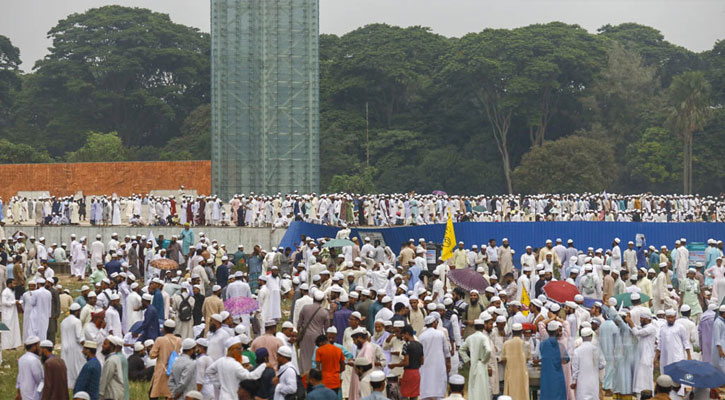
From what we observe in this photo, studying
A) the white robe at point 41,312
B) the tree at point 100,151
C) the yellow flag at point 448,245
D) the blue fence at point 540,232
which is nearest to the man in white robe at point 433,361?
the white robe at point 41,312

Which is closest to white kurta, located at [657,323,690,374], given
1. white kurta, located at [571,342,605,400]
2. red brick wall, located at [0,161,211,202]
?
white kurta, located at [571,342,605,400]

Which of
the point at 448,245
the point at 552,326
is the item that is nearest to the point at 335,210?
the point at 448,245

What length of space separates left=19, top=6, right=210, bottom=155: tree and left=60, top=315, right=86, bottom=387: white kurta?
5358cm

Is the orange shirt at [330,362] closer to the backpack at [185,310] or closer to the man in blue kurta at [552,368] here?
the man in blue kurta at [552,368]

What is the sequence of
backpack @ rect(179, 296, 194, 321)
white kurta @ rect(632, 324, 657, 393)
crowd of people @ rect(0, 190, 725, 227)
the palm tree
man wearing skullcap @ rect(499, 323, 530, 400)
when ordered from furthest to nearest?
the palm tree, crowd of people @ rect(0, 190, 725, 227), backpack @ rect(179, 296, 194, 321), white kurta @ rect(632, 324, 657, 393), man wearing skullcap @ rect(499, 323, 530, 400)

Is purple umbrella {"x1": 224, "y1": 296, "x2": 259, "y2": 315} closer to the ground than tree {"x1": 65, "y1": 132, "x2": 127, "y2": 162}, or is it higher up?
closer to the ground

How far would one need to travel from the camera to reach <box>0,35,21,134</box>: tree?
7025cm

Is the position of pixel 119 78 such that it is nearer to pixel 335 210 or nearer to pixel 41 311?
pixel 335 210

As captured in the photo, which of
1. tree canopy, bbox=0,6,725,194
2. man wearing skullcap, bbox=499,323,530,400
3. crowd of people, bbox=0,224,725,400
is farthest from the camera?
tree canopy, bbox=0,6,725,194

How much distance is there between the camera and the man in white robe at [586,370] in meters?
12.2

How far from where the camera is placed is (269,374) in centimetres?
1052

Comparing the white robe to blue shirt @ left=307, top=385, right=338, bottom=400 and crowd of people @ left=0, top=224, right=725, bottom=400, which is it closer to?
crowd of people @ left=0, top=224, right=725, bottom=400

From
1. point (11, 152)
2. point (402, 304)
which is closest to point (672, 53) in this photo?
point (11, 152)

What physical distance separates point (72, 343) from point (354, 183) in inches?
1499
